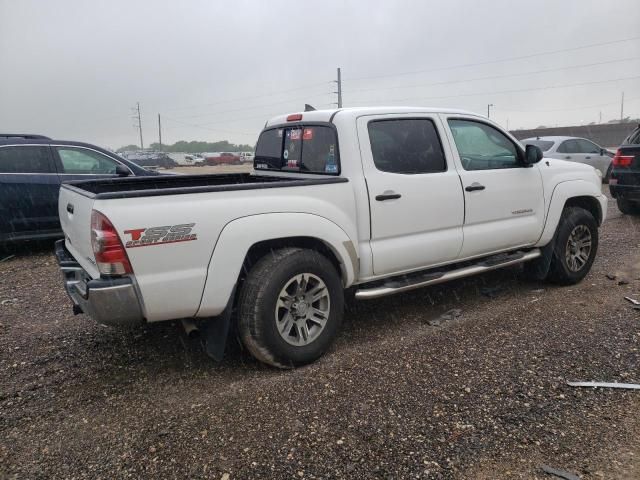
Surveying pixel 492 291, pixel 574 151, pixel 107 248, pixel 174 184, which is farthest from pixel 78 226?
pixel 574 151

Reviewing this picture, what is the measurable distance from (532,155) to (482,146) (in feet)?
1.69

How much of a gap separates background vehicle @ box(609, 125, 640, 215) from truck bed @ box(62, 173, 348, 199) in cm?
721

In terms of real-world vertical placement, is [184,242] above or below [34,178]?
below

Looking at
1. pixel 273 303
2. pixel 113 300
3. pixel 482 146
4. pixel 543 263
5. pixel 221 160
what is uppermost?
pixel 221 160

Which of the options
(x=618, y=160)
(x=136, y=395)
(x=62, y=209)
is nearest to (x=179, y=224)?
(x=136, y=395)

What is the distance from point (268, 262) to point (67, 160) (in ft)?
17.7

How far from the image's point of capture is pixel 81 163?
7.43 meters

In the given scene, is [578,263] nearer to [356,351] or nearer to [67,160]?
[356,351]

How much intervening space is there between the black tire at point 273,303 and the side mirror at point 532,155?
8.05 feet

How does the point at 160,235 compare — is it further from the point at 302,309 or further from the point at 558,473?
the point at 558,473

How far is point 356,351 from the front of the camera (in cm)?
379

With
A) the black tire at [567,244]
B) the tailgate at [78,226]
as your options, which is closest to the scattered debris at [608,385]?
the black tire at [567,244]

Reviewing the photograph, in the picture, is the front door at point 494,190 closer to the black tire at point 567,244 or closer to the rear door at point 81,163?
the black tire at point 567,244

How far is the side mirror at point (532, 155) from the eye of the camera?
4703mm
